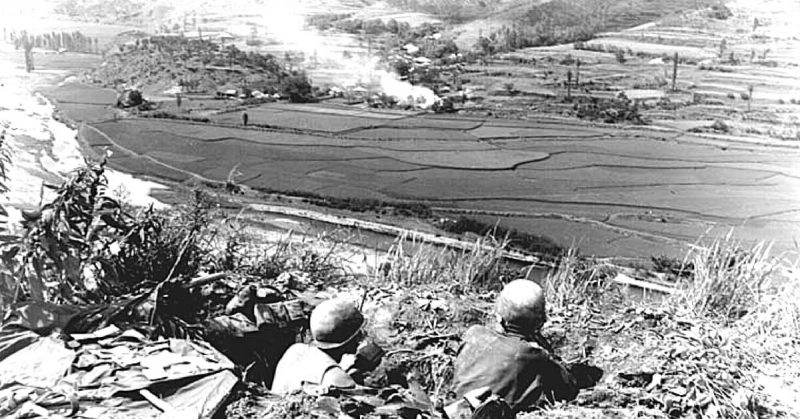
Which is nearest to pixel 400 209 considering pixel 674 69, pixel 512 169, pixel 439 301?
pixel 512 169

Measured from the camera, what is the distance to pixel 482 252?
6051 mm

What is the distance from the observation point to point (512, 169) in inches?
356

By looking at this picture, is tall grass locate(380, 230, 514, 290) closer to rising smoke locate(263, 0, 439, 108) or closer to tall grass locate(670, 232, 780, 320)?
tall grass locate(670, 232, 780, 320)

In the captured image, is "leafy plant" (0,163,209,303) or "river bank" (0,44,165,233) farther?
"river bank" (0,44,165,233)

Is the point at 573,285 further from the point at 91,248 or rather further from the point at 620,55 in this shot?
the point at 620,55

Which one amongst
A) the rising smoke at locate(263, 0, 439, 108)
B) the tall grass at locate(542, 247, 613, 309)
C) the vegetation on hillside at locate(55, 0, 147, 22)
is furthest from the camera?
the rising smoke at locate(263, 0, 439, 108)

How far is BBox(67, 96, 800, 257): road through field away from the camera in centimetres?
805

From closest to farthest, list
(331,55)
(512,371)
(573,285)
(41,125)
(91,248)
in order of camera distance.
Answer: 1. (512,371)
2. (91,248)
3. (573,285)
4. (41,125)
5. (331,55)

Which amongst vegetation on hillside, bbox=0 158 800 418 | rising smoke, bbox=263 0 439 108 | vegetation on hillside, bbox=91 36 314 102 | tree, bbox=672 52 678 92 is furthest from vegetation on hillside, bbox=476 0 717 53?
vegetation on hillside, bbox=0 158 800 418

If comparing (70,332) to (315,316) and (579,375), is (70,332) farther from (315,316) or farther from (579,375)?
(579,375)

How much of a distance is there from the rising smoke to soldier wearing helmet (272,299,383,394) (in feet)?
17.3

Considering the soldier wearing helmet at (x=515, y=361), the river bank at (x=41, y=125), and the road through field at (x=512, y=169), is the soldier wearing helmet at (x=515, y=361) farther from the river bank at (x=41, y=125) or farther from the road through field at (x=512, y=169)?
the road through field at (x=512, y=169)

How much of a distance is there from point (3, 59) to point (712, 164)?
24.0 feet

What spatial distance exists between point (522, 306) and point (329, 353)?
37.5 inches
